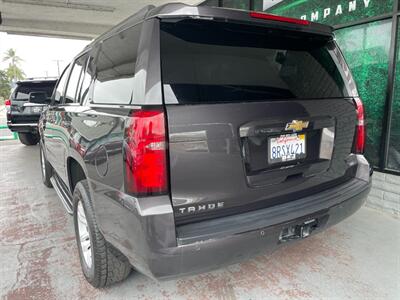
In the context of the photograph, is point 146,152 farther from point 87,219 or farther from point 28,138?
point 28,138

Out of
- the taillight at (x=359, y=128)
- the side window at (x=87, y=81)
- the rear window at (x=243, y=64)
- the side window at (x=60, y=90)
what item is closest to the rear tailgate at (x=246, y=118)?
the rear window at (x=243, y=64)

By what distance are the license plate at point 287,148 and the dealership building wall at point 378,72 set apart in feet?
7.08

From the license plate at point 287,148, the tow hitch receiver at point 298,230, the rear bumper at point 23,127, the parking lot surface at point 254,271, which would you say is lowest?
the parking lot surface at point 254,271

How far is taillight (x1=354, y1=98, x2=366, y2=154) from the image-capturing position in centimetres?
238

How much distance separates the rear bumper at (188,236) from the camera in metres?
1.53

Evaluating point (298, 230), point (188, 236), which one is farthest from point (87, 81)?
point (298, 230)

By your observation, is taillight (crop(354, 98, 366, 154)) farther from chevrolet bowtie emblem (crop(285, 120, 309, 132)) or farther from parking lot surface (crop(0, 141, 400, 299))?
parking lot surface (crop(0, 141, 400, 299))

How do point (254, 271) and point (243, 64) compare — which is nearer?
point (243, 64)

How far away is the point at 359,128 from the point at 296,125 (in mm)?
807

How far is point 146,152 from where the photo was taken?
1.54 metres

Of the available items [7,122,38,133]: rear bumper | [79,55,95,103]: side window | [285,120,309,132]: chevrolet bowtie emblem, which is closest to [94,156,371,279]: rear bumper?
[285,120,309,132]: chevrolet bowtie emblem

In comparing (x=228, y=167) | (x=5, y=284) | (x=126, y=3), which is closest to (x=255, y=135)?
(x=228, y=167)

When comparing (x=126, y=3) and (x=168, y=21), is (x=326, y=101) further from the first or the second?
(x=126, y=3)

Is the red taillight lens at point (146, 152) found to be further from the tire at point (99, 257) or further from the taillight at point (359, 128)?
the taillight at point (359, 128)
